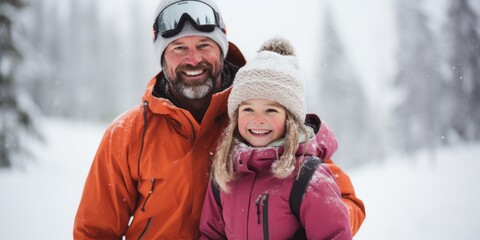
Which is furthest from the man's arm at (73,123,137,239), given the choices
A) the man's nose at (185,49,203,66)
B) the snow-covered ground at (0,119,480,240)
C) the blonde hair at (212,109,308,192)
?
the snow-covered ground at (0,119,480,240)

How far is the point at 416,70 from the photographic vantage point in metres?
24.7

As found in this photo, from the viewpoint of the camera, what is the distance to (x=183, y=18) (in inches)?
137

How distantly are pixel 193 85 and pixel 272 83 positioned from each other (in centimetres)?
90

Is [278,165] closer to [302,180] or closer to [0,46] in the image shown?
[302,180]

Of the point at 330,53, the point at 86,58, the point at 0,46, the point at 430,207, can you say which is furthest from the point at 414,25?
the point at 86,58

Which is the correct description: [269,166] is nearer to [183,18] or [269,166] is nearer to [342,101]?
[183,18]

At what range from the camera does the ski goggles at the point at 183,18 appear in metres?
3.48

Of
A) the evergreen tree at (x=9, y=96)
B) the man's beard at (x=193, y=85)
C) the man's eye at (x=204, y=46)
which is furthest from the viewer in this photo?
the evergreen tree at (x=9, y=96)

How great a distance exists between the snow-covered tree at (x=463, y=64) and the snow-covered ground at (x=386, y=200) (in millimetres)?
2622

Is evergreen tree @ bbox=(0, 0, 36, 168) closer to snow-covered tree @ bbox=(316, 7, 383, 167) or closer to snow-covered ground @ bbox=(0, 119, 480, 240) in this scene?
snow-covered ground @ bbox=(0, 119, 480, 240)

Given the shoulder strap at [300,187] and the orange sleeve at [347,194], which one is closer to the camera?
the shoulder strap at [300,187]

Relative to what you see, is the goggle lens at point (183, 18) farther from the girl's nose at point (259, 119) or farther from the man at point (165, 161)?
the girl's nose at point (259, 119)

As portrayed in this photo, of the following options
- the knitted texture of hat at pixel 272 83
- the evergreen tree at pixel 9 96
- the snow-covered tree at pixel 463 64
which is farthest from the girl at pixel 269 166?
the snow-covered tree at pixel 463 64

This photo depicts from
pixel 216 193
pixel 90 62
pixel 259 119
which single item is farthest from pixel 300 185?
pixel 90 62
